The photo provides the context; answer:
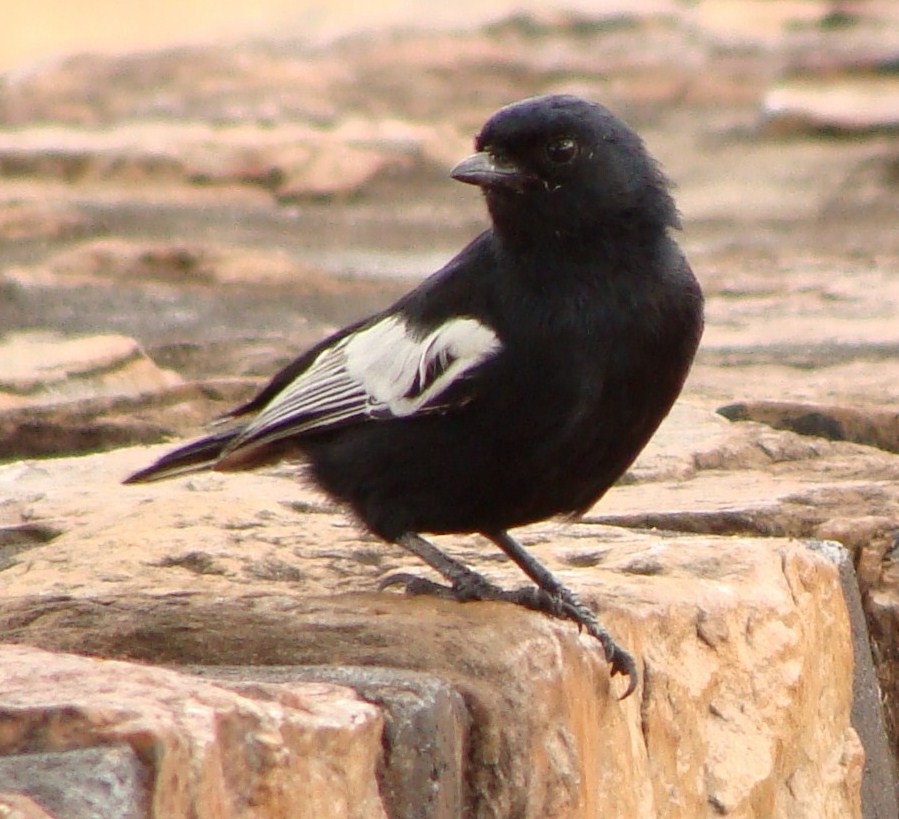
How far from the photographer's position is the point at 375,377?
3770 mm

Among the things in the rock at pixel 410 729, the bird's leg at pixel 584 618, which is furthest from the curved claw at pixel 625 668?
the rock at pixel 410 729

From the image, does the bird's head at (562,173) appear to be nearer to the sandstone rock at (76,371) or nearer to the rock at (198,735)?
the rock at (198,735)

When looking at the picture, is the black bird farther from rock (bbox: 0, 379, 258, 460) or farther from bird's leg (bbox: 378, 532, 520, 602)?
rock (bbox: 0, 379, 258, 460)

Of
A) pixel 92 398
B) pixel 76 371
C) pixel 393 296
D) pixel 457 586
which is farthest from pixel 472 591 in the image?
pixel 393 296

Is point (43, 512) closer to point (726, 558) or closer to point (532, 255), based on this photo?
point (532, 255)

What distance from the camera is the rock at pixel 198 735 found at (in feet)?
7.09

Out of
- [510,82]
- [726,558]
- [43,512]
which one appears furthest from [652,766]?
[510,82]

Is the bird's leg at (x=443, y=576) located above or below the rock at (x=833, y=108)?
below

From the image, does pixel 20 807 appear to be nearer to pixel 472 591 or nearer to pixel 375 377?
pixel 472 591

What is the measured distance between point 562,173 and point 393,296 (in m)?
2.75

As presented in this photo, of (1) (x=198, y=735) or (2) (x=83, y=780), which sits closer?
(2) (x=83, y=780)

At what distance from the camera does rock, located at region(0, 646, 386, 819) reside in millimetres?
2162

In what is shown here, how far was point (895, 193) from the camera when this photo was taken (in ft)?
27.3

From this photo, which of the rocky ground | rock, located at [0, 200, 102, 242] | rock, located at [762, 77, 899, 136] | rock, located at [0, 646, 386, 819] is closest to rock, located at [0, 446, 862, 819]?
the rocky ground
